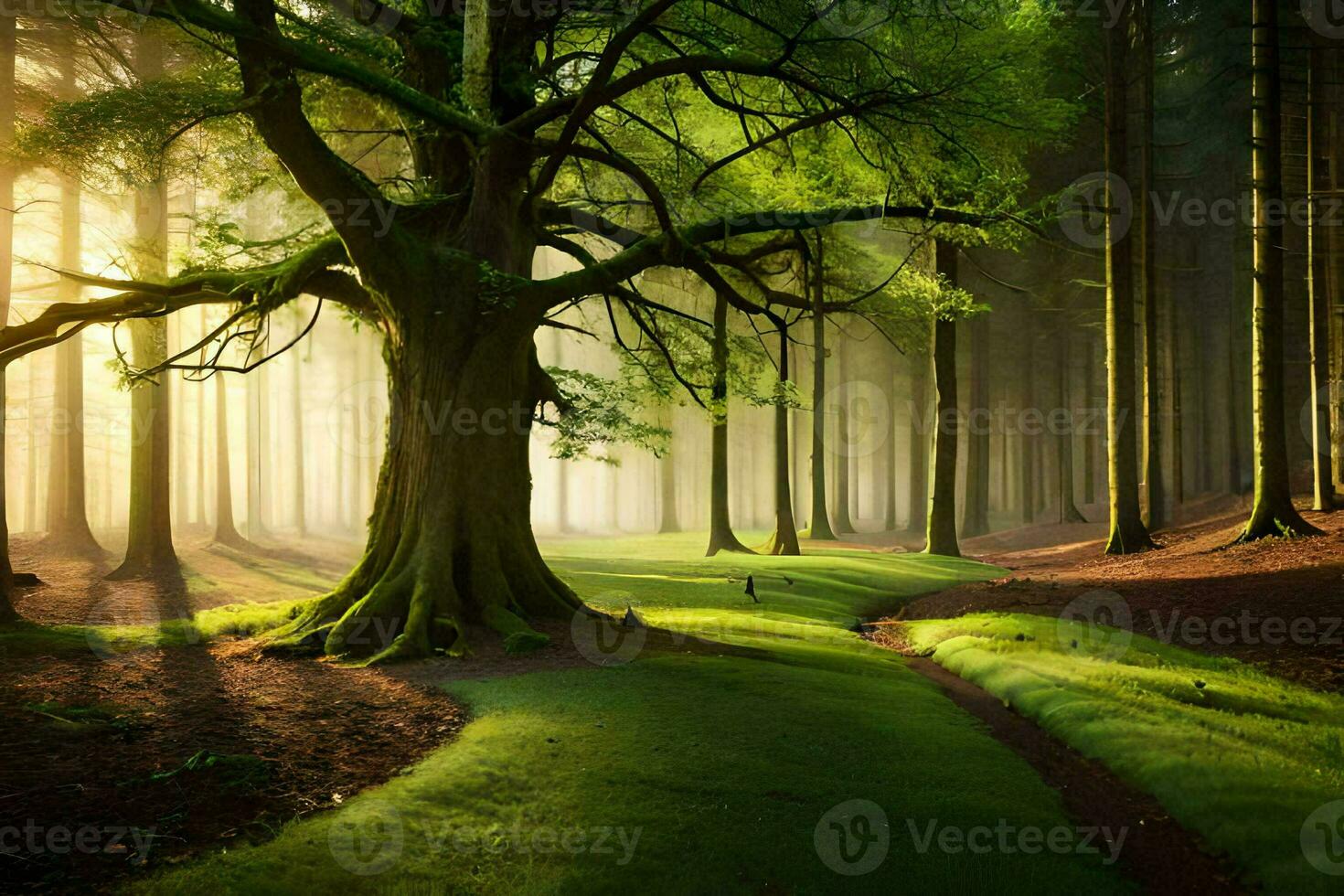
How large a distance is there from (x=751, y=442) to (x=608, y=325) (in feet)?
45.2

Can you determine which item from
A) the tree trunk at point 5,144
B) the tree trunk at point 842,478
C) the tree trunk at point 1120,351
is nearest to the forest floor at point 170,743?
the tree trunk at point 5,144

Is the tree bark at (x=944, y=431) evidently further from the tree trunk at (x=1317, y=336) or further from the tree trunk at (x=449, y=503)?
the tree trunk at (x=449, y=503)

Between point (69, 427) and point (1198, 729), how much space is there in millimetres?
24589

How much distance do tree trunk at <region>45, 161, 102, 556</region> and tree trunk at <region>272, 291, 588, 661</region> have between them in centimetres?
1408

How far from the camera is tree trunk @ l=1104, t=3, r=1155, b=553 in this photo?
1798 centimetres

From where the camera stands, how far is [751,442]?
5347 centimetres

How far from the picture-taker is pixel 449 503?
10.6m

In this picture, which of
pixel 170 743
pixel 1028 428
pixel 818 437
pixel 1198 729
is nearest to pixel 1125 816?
pixel 1198 729

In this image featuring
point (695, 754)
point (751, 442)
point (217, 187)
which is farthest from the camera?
point (751, 442)

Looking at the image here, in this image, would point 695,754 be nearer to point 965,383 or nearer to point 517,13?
point 517,13

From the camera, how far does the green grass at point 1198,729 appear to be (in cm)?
568

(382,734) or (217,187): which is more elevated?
(217,187)

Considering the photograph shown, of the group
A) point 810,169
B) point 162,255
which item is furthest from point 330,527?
point 810,169

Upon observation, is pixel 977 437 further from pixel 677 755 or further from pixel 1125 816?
pixel 677 755
